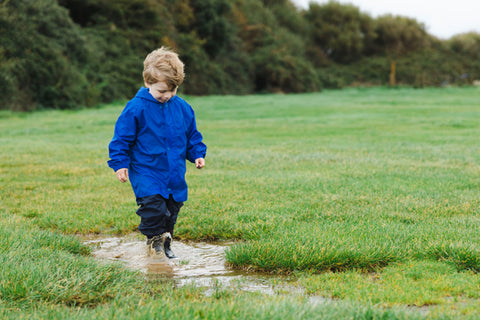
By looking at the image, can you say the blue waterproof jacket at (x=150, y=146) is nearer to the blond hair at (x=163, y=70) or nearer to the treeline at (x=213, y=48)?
the blond hair at (x=163, y=70)

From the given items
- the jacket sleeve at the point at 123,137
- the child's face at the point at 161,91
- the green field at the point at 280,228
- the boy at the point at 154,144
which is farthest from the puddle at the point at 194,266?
the child's face at the point at 161,91

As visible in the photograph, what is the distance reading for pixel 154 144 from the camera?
4.40m

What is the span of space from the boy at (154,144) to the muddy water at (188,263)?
0.72 ft

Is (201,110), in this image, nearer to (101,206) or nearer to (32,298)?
(101,206)

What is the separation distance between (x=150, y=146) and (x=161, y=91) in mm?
502

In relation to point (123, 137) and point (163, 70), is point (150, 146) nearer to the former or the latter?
point (123, 137)

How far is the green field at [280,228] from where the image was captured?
316 centimetres

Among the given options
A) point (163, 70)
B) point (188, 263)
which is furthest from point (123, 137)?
point (188, 263)

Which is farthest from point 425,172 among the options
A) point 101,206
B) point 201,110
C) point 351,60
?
point 351,60

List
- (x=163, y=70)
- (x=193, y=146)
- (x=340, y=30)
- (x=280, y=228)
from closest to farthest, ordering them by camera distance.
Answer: (x=163, y=70) < (x=193, y=146) < (x=280, y=228) < (x=340, y=30)

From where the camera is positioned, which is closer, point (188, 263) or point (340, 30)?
point (188, 263)

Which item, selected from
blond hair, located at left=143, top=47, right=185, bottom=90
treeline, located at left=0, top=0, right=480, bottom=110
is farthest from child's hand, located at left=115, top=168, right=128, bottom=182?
treeline, located at left=0, top=0, right=480, bottom=110

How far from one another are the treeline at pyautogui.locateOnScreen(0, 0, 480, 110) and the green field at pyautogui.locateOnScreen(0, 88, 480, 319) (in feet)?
51.1

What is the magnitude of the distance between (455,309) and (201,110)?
72.2 feet
